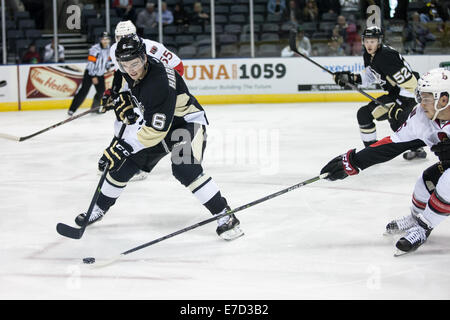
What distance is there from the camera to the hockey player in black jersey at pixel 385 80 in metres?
4.95

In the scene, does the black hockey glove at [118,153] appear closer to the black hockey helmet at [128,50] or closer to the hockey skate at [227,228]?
the black hockey helmet at [128,50]

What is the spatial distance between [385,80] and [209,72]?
16.2ft

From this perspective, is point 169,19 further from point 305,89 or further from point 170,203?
point 170,203

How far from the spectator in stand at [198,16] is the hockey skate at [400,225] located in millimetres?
7205

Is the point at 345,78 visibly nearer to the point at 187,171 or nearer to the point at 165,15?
the point at 187,171

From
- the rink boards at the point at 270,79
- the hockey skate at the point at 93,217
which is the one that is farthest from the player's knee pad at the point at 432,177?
the rink boards at the point at 270,79

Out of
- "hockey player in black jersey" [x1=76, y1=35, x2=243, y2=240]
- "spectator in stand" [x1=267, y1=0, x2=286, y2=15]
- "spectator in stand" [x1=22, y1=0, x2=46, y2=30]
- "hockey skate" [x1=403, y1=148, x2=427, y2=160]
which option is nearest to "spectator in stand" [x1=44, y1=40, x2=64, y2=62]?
"spectator in stand" [x1=22, y1=0, x2=46, y2=30]

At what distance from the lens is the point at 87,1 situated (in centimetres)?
1018

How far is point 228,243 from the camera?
130 inches

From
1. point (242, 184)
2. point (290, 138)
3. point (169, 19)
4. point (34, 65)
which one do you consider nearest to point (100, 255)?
point (242, 184)

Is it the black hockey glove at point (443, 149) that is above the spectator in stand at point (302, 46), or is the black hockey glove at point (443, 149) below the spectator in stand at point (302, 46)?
above

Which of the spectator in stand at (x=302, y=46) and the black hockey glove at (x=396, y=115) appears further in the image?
the spectator in stand at (x=302, y=46)

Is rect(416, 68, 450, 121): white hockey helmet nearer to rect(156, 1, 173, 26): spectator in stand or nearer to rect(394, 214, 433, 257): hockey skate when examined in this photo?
rect(394, 214, 433, 257): hockey skate

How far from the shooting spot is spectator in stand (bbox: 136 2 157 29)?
10.1 meters
